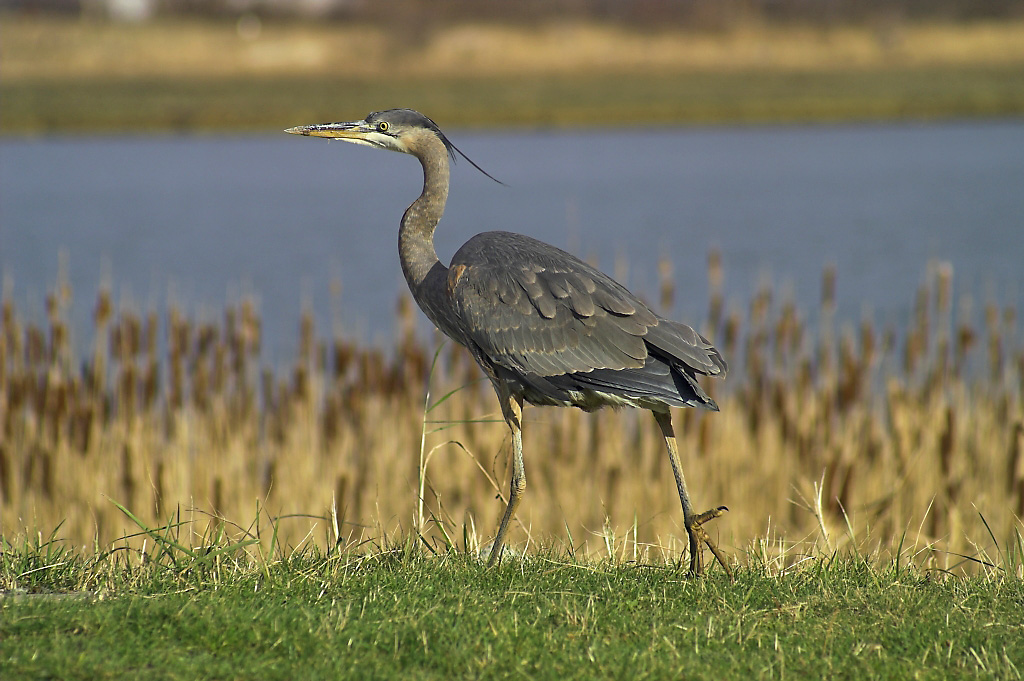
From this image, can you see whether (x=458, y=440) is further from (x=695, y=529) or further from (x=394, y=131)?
(x=695, y=529)

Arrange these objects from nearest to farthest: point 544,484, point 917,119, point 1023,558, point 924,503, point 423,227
Result: 1. point 1023,558
2. point 423,227
3. point 924,503
4. point 544,484
5. point 917,119

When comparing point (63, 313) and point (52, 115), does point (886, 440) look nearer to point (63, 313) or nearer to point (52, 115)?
point (63, 313)

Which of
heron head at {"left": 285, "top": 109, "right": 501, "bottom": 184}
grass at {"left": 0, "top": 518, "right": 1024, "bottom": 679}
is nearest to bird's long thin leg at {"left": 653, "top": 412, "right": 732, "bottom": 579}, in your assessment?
grass at {"left": 0, "top": 518, "right": 1024, "bottom": 679}

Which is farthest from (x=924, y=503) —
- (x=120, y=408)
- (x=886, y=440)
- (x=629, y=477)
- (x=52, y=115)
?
(x=52, y=115)

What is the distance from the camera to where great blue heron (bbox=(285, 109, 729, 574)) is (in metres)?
4.31

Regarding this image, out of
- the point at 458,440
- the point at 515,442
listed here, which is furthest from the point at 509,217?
the point at 515,442

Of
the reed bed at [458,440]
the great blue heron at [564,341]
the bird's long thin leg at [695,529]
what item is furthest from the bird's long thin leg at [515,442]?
the reed bed at [458,440]

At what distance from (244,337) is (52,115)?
109 ft

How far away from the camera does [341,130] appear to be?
5.06m

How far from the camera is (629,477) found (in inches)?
279

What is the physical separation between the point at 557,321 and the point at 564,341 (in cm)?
9

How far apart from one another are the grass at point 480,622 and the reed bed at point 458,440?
2.69 metres

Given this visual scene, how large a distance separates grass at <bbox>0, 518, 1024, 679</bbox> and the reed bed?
269 cm

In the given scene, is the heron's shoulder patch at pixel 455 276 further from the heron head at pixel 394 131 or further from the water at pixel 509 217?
the water at pixel 509 217
